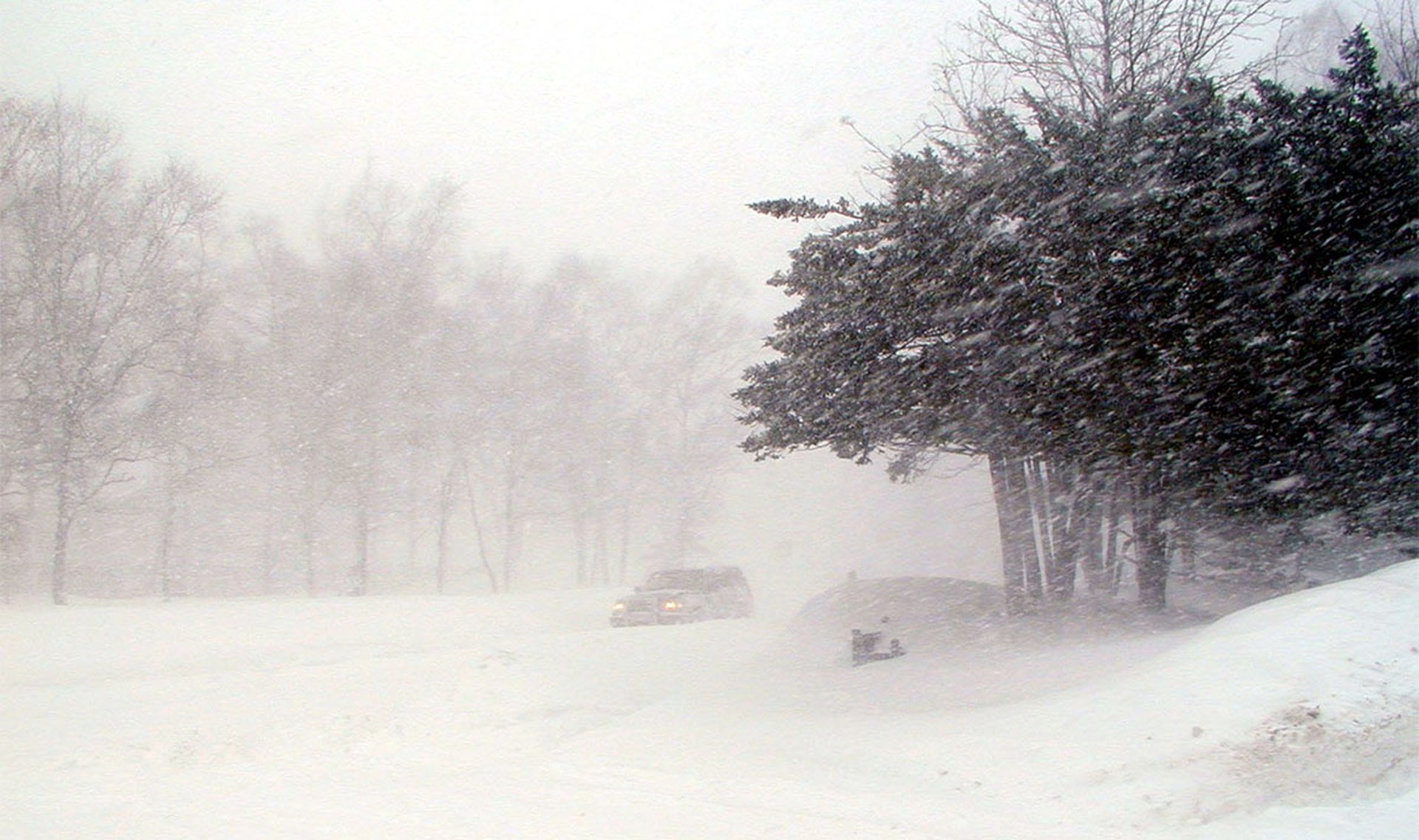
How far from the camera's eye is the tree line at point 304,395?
18094mm

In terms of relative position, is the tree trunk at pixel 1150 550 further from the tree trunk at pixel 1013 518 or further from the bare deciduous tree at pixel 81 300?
the bare deciduous tree at pixel 81 300

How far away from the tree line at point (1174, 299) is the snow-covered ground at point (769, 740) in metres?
1.86

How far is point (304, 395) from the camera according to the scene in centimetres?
2506

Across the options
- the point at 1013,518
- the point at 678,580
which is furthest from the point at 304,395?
the point at 1013,518

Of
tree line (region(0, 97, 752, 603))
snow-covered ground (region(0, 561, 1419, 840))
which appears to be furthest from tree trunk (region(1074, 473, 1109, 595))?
tree line (region(0, 97, 752, 603))

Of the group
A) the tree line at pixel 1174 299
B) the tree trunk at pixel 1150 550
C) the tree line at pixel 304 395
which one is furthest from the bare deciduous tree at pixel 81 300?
the tree trunk at pixel 1150 550

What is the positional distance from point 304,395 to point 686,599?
40.9ft

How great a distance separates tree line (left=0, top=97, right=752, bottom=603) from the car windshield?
8.90 metres

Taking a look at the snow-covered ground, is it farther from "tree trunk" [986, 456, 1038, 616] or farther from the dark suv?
the dark suv

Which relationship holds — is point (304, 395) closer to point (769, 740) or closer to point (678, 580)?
point (678, 580)

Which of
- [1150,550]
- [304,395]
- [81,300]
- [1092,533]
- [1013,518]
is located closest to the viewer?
[1150,550]

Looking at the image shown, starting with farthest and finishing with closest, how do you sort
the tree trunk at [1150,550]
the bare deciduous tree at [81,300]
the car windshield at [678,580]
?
1. the car windshield at [678,580]
2. the bare deciduous tree at [81,300]
3. the tree trunk at [1150,550]

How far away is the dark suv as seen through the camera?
18578 millimetres

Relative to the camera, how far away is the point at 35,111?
1789 cm
